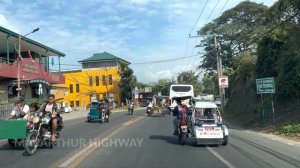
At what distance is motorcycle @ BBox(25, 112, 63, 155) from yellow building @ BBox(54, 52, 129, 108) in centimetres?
8354

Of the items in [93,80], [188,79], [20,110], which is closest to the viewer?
[20,110]

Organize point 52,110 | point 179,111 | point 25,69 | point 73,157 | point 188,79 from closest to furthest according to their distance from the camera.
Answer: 1. point 73,157
2. point 52,110
3. point 179,111
4. point 25,69
5. point 188,79

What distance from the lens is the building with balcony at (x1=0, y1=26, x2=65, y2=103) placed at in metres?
47.7

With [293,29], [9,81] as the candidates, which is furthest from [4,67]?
[293,29]

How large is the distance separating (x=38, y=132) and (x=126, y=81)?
3253 inches

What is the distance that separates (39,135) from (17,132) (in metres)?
0.70

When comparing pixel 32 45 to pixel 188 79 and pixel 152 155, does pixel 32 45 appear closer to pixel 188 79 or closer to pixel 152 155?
pixel 152 155

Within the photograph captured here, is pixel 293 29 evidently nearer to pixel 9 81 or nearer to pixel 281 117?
pixel 281 117

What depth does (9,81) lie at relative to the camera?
50.3 metres

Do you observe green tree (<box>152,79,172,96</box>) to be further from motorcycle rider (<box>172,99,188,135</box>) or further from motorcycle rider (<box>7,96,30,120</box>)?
motorcycle rider (<box>7,96,30,120</box>)

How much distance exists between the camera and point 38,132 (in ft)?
48.9

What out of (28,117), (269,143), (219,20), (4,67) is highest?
(219,20)

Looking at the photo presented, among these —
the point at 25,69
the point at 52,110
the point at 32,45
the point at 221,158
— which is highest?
the point at 32,45

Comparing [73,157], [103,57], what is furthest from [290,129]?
[103,57]
